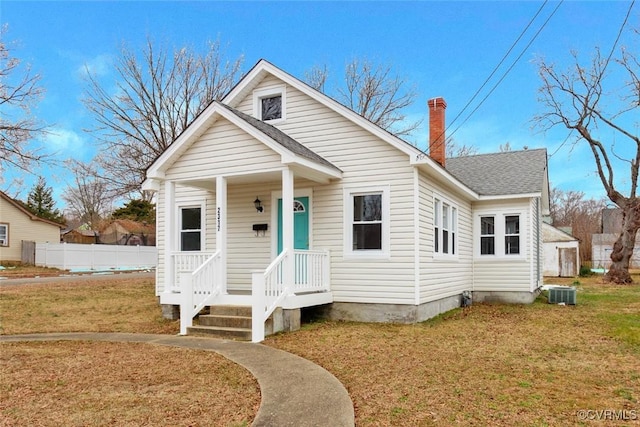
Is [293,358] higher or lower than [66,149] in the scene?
lower

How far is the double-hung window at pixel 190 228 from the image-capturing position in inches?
512

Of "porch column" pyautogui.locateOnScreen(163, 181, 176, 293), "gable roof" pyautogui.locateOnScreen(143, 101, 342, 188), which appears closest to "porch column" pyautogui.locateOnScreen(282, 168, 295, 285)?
"gable roof" pyautogui.locateOnScreen(143, 101, 342, 188)

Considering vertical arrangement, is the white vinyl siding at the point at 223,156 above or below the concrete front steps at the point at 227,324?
above

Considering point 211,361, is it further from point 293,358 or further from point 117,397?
point 117,397

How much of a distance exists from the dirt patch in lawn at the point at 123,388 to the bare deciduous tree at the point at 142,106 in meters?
17.3

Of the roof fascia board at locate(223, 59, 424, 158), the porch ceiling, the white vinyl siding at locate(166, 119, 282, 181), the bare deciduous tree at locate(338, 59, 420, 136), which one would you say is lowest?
the porch ceiling

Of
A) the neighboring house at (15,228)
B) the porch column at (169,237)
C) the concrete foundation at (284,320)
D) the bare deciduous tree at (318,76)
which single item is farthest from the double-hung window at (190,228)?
the neighboring house at (15,228)

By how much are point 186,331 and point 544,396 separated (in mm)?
6583

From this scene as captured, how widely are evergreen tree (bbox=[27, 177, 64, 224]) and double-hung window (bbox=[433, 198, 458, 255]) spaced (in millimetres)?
45936

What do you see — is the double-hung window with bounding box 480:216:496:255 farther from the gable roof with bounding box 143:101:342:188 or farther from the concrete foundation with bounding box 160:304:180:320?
the concrete foundation with bounding box 160:304:180:320

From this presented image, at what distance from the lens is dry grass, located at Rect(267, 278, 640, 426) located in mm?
4953

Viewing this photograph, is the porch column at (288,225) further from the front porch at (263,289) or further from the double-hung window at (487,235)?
the double-hung window at (487,235)

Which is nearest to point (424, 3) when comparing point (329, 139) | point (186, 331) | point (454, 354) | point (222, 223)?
point (329, 139)

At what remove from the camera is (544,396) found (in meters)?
5.42
